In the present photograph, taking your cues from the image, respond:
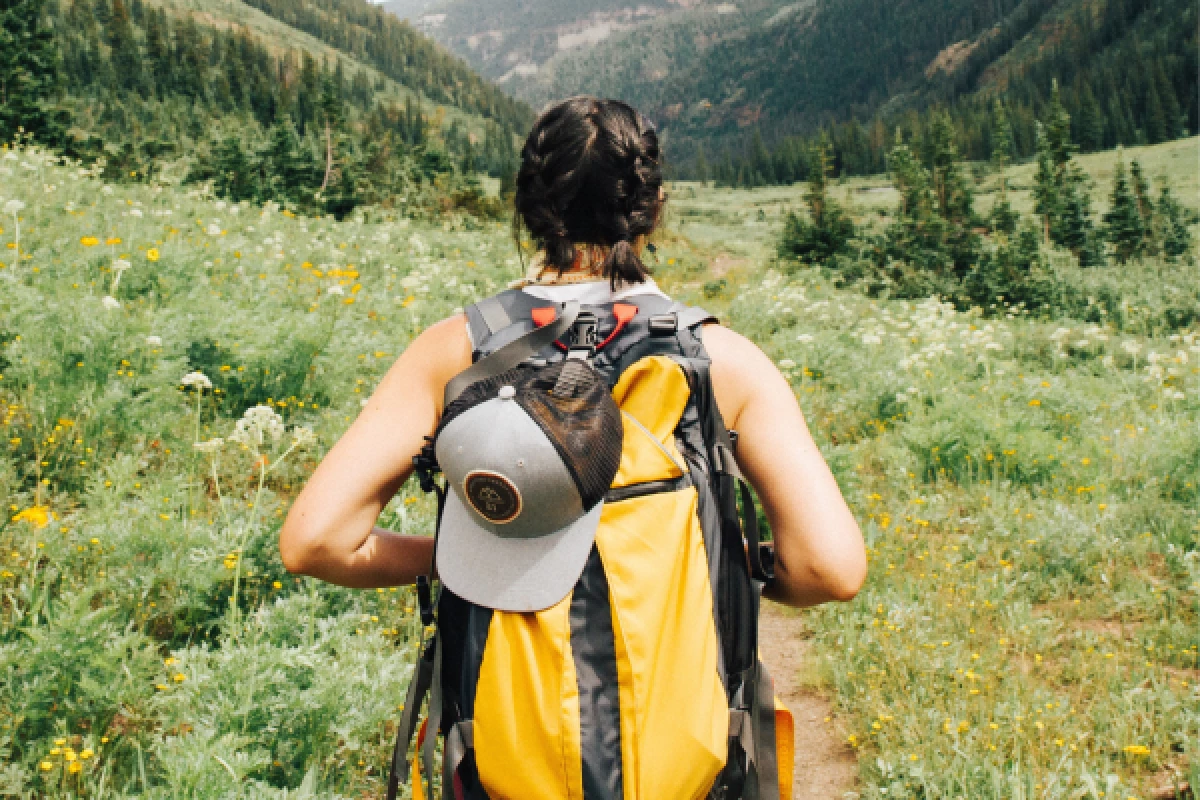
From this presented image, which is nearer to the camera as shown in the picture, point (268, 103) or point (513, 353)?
point (513, 353)

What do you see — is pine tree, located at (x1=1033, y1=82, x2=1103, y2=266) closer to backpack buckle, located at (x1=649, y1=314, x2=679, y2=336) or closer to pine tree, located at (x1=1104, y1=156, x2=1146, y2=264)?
pine tree, located at (x1=1104, y1=156, x2=1146, y2=264)

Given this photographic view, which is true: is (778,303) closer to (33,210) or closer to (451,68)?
(33,210)

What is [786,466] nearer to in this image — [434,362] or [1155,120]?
[434,362]

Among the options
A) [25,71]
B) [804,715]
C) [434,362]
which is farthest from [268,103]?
[434,362]

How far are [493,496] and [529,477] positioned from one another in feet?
0.22

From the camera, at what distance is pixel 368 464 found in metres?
1.49

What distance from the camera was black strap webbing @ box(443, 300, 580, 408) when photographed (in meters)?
1.36

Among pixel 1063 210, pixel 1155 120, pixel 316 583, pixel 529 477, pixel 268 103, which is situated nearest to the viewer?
pixel 529 477

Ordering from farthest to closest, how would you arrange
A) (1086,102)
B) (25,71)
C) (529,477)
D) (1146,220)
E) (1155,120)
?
(1086,102), (1155,120), (1146,220), (25,71), (529,477)

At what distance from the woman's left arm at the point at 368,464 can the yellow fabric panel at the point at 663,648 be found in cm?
48

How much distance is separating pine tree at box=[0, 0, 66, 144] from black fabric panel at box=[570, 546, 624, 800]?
30.6 metres

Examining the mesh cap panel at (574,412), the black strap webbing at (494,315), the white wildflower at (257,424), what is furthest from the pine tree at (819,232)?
the mesh cap panel at (574,412)

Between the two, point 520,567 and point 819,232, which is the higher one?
point 520,567

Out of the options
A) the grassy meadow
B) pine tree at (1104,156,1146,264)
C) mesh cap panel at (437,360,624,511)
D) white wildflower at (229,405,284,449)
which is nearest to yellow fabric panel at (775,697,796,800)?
mesh cap panel at (437,360,624,511)
